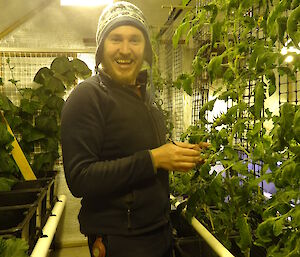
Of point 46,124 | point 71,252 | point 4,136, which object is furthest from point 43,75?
point 71,252

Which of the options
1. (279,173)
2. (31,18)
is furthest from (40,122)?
(279,173)

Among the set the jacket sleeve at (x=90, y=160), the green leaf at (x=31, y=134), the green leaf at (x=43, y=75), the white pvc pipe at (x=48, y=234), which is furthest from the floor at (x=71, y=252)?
the jacket sleeve at (x=90, y=160)

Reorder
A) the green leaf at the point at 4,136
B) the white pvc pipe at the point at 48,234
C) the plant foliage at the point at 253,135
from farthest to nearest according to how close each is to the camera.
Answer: the green leaf at the point at 4,136, the white pvc pipe at the point at 48,234, the plant foliage at the point at 253,135

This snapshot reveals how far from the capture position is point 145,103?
117 cm

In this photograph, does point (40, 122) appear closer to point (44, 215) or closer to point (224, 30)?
point (44, 215)

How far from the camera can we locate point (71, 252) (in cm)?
309

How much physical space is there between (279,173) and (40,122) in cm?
239

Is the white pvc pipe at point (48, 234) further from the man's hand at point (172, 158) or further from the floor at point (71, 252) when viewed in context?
the man's hand at point (172, 158)

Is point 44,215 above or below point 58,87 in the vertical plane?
below

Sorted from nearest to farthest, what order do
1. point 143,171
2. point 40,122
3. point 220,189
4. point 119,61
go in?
1. point 143,171
2. point 119,61
3. point 220,189
4. point 40,122

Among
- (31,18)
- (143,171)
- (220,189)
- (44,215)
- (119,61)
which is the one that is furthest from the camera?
(31,18)

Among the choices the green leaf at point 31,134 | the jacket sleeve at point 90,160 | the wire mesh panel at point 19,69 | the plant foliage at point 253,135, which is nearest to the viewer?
the plant foliage at point 253,135

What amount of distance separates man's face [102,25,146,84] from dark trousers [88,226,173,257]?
487 millimetres

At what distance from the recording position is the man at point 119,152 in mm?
1000
